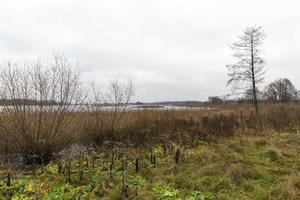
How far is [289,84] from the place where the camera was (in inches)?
1925

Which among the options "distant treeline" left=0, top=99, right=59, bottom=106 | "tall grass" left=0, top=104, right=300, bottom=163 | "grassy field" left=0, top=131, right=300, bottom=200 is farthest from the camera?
"tall grass" left=0, top=104, right=300, bottom=163

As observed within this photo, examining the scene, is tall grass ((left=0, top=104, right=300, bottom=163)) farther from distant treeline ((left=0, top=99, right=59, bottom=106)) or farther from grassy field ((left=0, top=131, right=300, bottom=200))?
grassy field ((left=0, top=131, right=300, bottom=200))

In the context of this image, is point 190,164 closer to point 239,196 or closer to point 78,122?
point 239,196

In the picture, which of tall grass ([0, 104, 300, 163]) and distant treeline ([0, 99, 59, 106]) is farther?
tall grass ([0, 104, 300, 163])

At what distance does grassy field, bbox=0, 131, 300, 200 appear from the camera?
5066 millimetres

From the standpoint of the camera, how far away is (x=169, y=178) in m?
5.90

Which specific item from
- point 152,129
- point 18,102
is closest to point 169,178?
point 18,102

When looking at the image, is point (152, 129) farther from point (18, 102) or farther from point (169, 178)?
point (169, 178)

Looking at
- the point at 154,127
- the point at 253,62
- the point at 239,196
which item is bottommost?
the point at 239,196

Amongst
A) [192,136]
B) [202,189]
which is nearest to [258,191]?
[202,189]

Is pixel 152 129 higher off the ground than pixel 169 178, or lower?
higher

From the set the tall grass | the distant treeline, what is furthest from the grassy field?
the distant treeline

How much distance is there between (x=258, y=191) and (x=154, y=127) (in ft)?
22.8

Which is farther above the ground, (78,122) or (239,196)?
(78,122)
